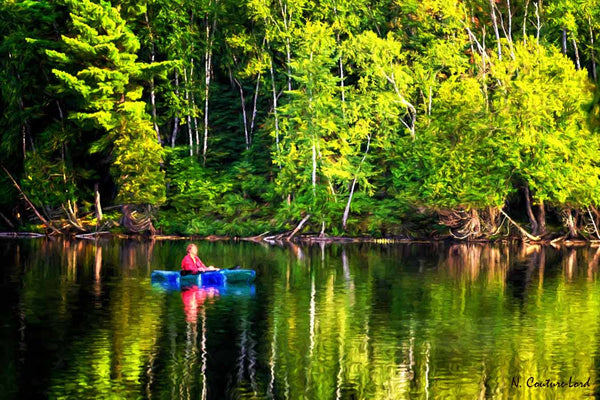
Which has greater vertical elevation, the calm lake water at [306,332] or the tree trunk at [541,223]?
the tree trunk at [541,223]

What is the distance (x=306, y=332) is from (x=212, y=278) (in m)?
9.88

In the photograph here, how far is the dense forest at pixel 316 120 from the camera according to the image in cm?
5147

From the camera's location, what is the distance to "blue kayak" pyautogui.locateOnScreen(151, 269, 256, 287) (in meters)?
31.3

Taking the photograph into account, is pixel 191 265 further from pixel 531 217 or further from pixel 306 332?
pixel 531 217

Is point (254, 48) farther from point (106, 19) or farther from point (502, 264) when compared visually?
point (502, 264)

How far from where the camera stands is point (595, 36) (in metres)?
57.2

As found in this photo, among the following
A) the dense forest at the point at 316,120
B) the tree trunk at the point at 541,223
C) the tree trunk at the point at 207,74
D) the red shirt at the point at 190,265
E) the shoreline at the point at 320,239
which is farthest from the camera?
the tree trunk at the point at 207,74

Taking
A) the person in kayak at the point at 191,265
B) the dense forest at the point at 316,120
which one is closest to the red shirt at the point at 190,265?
the person in kayak at the point at 191,265

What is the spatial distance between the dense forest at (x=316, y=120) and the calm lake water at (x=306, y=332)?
13.1 metres

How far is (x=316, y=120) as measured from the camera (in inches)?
2162
